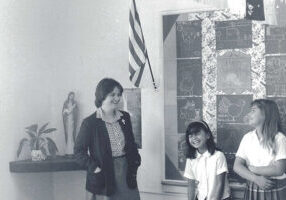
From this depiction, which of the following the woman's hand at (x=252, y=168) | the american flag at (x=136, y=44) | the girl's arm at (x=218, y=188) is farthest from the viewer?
the american flag at (x=136, y=44)

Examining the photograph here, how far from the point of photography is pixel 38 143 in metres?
5.37

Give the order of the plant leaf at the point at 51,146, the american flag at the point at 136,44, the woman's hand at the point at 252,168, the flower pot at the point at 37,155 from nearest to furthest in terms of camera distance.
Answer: the woman's hand at the point at 252,168
the american flag at the point at 136,44
the flower pot at the point at 37,155
the plant leaf at the point at 51,146

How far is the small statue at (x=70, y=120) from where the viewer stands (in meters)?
5.58

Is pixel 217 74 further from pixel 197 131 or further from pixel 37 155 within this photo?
pixel 37 155

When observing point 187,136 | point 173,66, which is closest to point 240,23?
point 173,66

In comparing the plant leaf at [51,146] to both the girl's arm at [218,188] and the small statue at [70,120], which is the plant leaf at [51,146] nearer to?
the small statue at [70,120]

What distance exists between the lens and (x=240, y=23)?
4.55m

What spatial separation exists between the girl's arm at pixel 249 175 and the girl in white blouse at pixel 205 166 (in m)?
0.16

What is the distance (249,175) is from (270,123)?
47 centimetres

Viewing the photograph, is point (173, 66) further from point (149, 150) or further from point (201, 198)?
point (201, 198)

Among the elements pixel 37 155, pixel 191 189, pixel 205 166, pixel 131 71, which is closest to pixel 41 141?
pixel 37 155

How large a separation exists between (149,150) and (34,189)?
4.83 feet

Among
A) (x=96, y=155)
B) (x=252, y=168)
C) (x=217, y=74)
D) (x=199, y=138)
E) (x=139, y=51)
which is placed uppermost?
(x=139, y=51)

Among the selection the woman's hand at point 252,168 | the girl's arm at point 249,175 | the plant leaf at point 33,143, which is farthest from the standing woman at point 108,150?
the plant leaf at point 33,143
